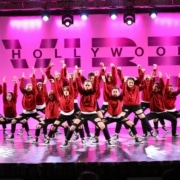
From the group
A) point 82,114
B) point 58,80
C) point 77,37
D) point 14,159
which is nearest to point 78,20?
A: point 77,37

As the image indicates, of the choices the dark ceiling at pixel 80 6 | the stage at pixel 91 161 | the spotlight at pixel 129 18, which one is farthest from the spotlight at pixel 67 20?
the stage at pixel 91 161

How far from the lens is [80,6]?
1145 centimetres

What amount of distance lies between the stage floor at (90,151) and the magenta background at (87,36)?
2.63 m

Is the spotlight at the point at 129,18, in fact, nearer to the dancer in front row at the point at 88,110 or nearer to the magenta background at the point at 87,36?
the magenta background at the point at 87,36

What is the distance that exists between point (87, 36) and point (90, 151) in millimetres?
4567

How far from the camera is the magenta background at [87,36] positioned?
11.9 meters

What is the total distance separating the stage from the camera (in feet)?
22.6

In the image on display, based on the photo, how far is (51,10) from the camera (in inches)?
463

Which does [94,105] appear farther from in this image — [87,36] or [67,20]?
[87,36]

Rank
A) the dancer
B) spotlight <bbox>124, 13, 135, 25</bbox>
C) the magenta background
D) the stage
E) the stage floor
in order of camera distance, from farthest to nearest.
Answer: the magenta background, spotlight <bbox>124, 13, 135, 25</bbox>, the dancer, the stage floor, the stage

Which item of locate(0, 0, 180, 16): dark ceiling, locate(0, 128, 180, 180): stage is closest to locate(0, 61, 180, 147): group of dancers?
locate(0, 128, 180, 180): stage

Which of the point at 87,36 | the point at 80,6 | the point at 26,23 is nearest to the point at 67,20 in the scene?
the point at 80,6

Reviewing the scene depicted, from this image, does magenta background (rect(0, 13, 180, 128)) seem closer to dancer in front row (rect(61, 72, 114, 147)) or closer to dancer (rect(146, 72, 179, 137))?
dancer (rect(146, 72, 179, 137))

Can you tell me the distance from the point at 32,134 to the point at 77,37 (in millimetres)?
2775
